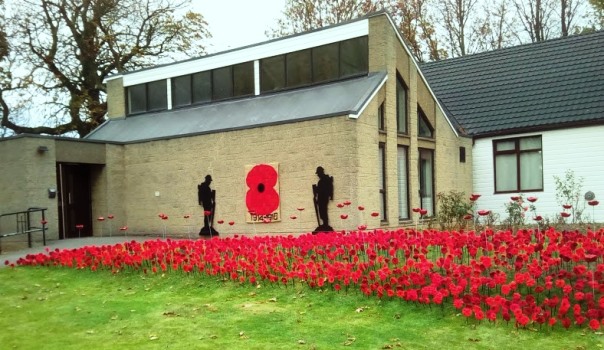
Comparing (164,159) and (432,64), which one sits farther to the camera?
(432,64)

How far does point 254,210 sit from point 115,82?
11.2 m

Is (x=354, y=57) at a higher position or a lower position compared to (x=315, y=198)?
higher

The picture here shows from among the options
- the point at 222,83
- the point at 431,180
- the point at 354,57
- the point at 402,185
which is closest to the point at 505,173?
the point at 431,180

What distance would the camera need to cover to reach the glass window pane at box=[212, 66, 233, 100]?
22.5m

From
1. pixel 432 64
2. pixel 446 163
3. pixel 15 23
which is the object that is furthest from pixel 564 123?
pixel 15 23

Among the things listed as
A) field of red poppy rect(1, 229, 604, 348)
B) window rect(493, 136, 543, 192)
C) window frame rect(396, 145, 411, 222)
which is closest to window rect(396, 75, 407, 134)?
window frame rect(396, 145, 411, 222)

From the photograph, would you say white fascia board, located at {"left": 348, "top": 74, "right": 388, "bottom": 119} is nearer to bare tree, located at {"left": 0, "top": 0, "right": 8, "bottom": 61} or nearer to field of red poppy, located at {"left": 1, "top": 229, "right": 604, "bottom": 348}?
field of red poppy, located at {"left": 1, "top": 229, "right": 604, "bottom": 348}

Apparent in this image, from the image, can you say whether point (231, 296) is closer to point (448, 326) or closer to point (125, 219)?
point (448, 326)

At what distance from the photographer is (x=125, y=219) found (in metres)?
21.5

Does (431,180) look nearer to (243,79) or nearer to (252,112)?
(252,112)

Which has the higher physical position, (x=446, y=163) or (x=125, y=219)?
(x=446, y=163)

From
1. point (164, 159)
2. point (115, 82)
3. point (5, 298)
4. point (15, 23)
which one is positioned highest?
point (15, 23)

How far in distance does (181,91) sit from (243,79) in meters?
3.13

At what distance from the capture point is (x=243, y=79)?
22172mm
